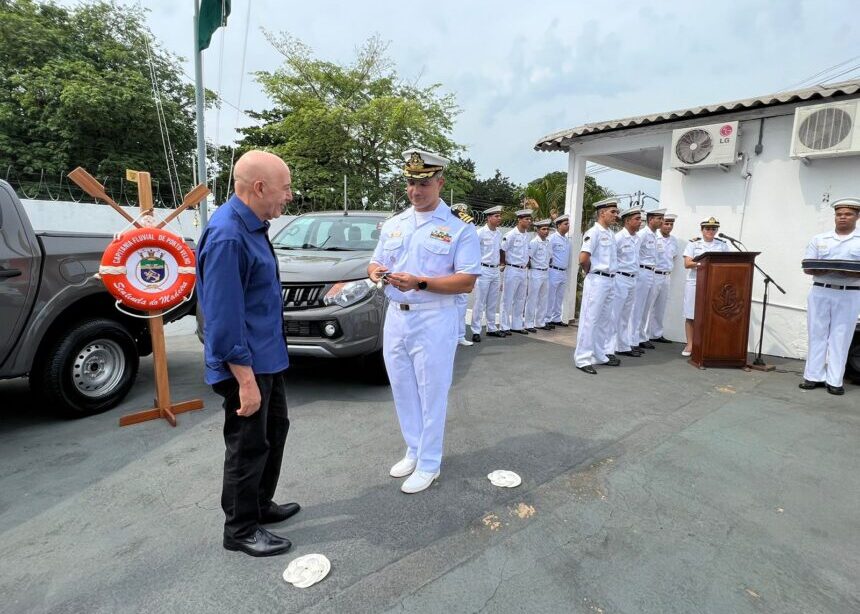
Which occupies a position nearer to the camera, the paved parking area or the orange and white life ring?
the paved parking area

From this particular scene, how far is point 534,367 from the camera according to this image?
5488 millimetres

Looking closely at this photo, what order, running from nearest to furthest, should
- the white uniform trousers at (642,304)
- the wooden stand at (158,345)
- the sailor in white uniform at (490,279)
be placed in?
1. the wooden stand at (158,345)
2. the white uniform trousers at (642,304)
3. the sailor in white uniform at (490,279)

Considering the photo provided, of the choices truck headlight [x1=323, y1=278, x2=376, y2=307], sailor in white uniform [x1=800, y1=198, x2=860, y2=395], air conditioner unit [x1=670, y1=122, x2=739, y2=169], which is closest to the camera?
truck headlight [x1=323, y1=278, x2=376, y2=307]

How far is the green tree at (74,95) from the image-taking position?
19250 mm

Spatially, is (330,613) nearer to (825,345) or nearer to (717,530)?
(717,530)

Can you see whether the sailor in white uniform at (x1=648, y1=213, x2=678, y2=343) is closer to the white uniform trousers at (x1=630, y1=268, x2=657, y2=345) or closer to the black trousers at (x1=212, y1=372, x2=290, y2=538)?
the white uniform trousers at (x1=630, y1=268, x2=657, y2=345)

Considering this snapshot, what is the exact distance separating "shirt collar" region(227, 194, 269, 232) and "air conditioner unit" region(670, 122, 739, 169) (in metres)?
Answer: 6.52

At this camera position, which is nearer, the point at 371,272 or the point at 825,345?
the point at 371,272

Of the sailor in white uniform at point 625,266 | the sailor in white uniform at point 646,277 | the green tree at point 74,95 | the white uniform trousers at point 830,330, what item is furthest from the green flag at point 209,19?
the green tree at point 74,95

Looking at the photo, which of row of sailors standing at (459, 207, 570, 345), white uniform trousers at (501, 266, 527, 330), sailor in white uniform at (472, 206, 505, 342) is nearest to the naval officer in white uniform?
row of sailors standing at (459, 207, 570, 345)

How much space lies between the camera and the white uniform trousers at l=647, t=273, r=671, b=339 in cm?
698

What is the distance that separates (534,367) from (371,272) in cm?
333

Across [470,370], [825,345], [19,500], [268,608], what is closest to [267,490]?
[268,608]

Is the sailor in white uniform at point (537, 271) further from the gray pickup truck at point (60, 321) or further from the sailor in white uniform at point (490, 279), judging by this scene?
the gray pickup truck at point (60, 321)
